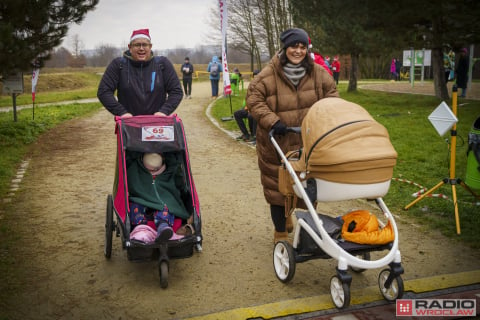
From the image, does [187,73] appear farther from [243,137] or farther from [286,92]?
[286,92]

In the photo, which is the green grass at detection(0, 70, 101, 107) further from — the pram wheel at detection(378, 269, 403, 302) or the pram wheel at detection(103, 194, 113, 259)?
the pram wheel at detection(378, 269, 403, 302)

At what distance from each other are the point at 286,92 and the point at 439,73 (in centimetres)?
1364

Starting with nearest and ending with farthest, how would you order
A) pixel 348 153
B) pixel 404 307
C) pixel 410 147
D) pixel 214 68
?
pixel 348 153 → pixel 404 307 → pixel 410 147 → pixel 214 68

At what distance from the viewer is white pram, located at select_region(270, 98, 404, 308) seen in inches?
136

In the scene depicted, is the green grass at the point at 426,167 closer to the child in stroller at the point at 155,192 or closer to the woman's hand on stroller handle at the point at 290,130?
the woman's hand on stroller handle at the point at 290,130

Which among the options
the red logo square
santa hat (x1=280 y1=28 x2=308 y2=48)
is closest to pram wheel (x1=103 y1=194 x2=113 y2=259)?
santa hat (x1=280 y1=28 x2=308 y2=48)

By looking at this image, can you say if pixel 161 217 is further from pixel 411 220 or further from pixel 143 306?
pixel 411 220

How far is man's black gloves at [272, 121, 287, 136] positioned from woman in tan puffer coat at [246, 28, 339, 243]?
0.05m

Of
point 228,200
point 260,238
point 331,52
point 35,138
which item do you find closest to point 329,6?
point 331,52

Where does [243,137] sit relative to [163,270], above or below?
above

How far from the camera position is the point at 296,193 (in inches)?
155

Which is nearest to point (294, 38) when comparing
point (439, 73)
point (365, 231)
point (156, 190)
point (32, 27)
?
point (365, 231)

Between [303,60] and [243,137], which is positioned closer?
[303,60]

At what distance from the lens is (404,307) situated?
11.8 ft
